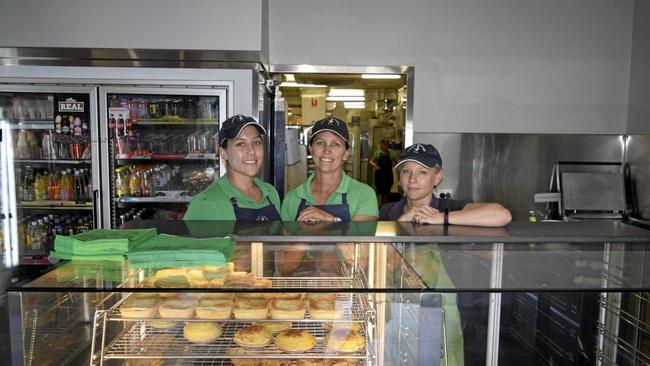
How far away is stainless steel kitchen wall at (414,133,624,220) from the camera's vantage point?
446cm

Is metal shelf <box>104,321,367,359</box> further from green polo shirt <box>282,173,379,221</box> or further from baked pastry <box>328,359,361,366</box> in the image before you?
green polo shirt <box>282,173,379,221</box>

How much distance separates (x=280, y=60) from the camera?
435cm

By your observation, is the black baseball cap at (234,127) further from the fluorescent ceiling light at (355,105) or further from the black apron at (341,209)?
the fluorescent ceiling light at (355,105)

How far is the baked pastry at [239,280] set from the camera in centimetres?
123

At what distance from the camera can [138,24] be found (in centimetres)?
367

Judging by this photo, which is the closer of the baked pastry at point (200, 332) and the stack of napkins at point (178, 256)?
the stack of napkins at point (178, 256)

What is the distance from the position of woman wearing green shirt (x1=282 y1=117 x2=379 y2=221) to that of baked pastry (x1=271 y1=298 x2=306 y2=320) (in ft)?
3.04

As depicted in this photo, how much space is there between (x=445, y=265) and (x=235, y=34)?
2.79 metres

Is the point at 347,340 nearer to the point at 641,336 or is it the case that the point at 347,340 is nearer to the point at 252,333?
the point at 252,333

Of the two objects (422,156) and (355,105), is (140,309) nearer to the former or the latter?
(422,156)

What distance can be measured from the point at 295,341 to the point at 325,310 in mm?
131

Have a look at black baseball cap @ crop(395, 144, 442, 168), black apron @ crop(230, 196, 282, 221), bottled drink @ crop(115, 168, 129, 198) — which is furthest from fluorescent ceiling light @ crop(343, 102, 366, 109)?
black baseball cap @ crop(395, 144, 442, 168)

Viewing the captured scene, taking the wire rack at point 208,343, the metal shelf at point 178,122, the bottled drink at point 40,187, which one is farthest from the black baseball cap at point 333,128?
the bottled drink at point 40,187

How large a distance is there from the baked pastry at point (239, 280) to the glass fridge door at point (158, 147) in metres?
2.64
